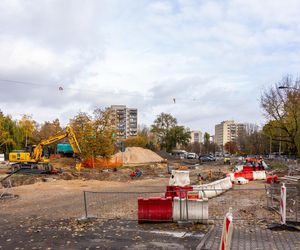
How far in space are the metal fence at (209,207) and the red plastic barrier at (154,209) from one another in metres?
0.06

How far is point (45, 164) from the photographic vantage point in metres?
39.7

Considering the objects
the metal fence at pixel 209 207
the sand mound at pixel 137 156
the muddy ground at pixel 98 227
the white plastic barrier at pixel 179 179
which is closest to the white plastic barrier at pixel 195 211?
the metal fence at pixel 209 207

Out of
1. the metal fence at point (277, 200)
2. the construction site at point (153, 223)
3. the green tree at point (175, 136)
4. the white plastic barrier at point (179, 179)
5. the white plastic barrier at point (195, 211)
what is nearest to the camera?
the construction site at point (153, 223)

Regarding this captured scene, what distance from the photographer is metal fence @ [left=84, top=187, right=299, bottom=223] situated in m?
11.6

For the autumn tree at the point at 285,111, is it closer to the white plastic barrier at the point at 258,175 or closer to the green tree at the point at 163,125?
the white plastic barrier at the point at 258,175

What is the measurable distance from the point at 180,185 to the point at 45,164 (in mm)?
26895

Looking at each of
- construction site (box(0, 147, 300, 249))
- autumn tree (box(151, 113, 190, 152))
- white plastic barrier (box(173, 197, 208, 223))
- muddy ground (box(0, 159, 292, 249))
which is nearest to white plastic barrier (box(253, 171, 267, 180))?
muddy ground (box(0, 159, 292, 249))

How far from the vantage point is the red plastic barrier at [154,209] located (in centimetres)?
1179

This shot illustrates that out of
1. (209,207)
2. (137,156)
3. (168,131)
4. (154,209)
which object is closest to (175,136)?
(168,131)

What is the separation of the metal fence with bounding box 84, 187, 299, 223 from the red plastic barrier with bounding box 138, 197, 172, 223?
62 mm

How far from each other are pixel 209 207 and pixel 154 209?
3.91 meters

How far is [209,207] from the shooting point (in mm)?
15055

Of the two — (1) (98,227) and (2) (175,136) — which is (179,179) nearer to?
(1) (98,227)

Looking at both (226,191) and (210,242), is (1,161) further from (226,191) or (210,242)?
(210,242)
